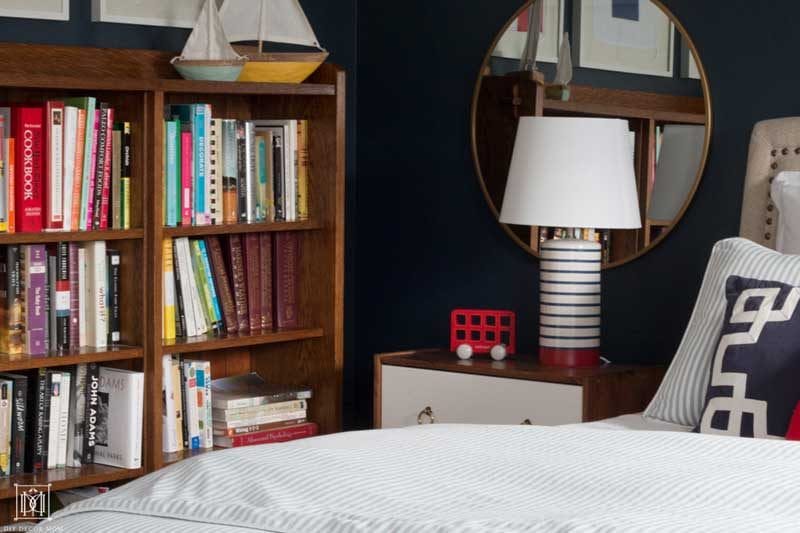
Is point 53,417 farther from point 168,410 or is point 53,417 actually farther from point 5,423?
point 168,410

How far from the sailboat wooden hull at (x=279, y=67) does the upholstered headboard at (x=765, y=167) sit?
4.24 ft

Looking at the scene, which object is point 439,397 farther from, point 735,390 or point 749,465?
point 749,465

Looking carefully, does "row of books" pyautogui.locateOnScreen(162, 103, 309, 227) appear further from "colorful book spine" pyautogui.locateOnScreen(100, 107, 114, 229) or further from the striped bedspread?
the striped bedspread

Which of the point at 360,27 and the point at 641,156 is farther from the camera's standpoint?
the point at 360,27

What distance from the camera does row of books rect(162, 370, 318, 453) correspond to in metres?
3.43

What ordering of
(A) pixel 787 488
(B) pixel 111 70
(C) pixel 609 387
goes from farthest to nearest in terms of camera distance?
(B) pixel 111 70
(C) pixel 609 387
(A) pixel 787 488

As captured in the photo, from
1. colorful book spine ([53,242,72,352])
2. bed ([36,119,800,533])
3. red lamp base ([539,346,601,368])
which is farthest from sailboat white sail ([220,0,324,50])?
bed ([36,119,800,533])

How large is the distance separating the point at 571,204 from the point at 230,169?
1031mm

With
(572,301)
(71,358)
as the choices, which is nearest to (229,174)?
(71,358)

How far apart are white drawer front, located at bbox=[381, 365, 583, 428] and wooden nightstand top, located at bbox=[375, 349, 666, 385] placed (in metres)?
0.02

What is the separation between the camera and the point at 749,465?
70.1 inches

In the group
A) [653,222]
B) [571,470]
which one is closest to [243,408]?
[653,222]

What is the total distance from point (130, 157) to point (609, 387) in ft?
4.64

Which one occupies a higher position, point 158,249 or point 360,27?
point 360,27
